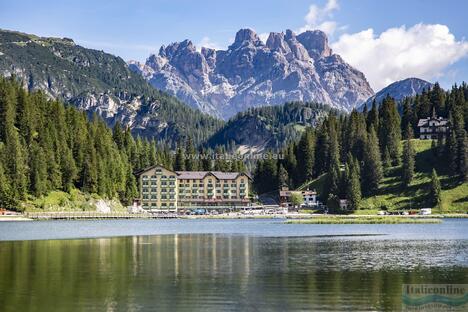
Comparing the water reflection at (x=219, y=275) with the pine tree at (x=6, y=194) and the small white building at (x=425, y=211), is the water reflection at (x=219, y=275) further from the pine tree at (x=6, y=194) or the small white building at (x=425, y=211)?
the small white building at (x=425, y=211)

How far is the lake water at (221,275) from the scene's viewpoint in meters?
42.4

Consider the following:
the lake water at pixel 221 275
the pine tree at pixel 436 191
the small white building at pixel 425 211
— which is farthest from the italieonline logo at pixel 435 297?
the pine tree at pixel 436 191

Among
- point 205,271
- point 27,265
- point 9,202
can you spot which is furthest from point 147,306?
point 9,202

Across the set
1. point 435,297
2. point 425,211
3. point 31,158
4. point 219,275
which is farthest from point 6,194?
point 435,297

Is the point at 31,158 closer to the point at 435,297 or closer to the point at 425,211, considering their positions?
the point at 425,211

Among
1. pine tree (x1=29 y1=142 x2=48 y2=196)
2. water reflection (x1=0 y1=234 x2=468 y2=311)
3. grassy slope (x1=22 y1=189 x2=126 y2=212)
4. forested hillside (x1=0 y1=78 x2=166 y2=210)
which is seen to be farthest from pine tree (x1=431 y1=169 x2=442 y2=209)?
pine tree (x1=29 y1=142 x2=48 y2=196)

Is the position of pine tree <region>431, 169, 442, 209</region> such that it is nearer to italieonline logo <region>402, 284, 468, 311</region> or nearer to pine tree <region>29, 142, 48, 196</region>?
pine tree <region>29, 142, 48, 196</region>

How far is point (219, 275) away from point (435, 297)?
1918 cm

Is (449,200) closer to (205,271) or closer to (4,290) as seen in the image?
(205,271)

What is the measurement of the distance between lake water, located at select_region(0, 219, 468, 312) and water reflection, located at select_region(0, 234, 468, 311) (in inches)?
2.7

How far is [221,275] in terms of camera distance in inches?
2190

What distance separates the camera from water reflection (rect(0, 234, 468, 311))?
139ft

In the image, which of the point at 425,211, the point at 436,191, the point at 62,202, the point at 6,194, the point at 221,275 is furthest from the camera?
the point at 436,191

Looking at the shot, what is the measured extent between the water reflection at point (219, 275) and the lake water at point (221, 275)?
2.7 inches
